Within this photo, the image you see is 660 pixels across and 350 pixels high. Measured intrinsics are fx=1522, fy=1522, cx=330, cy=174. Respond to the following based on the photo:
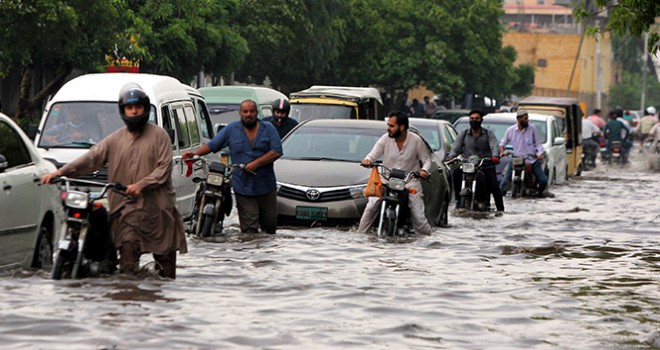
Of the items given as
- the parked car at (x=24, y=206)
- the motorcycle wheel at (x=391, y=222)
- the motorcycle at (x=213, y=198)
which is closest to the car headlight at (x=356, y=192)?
the motorcycle wheel at (x=391, y=222)

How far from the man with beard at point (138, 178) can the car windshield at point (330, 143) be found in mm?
7319

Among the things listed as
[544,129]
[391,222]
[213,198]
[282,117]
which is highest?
[282,117]

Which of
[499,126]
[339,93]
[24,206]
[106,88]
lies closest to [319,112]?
[339,93]

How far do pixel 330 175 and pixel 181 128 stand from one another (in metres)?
2.10

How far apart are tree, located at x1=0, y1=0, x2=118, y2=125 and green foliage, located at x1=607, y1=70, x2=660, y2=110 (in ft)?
327

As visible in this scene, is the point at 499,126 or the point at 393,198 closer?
the point at 393,198

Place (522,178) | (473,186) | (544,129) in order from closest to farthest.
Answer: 1. (473,186)
2. (522,178)
3. (544,129)

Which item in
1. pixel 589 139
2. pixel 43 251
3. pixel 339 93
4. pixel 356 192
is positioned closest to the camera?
pixel 43 251

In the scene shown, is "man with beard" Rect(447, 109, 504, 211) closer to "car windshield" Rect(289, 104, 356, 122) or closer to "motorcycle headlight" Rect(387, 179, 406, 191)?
"motorcycle headlight" Rect(387, 179, 406, 191)

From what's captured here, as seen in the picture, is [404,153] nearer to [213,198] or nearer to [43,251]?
[213,198]

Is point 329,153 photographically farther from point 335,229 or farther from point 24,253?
point 24,253

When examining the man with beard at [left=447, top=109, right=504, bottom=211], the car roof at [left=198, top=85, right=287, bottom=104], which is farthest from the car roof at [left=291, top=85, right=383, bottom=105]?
the man with beard at [left=447, top=109, right=504, bottom=211]

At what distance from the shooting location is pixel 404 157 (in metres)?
16.6

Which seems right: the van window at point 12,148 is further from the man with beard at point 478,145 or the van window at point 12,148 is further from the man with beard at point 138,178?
the man with beard at point 478,145
